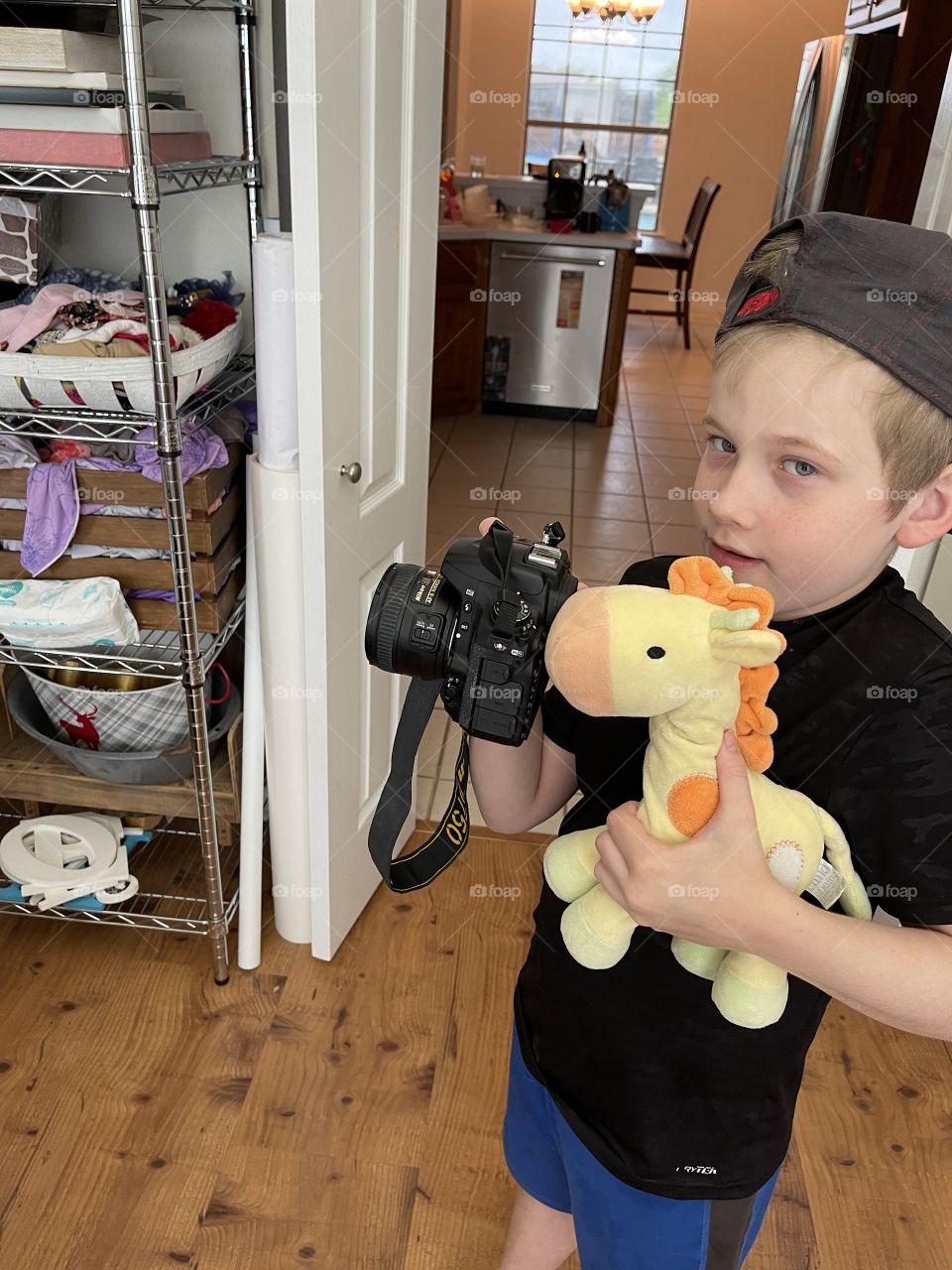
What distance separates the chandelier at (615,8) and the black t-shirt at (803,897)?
6.89 m

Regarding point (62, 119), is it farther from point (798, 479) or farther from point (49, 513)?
point (798, 479)

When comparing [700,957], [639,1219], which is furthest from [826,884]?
[639,1219]

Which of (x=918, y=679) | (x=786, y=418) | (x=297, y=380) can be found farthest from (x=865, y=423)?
(x=297, y=380)

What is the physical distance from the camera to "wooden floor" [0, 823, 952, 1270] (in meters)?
1.31

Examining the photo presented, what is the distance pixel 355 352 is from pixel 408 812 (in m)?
0.79

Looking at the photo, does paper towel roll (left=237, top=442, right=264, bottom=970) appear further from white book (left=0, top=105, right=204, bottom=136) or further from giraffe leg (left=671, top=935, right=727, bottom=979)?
giraffe leg (left=671, top=935, right=727, bottom=979)

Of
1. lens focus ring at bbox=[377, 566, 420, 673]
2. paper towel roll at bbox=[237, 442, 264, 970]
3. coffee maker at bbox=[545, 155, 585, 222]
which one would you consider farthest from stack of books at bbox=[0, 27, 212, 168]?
coffee maker at bbox=[545, 155, 585, 222]

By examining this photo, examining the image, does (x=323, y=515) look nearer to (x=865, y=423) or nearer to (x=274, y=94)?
(x=274, y=94)

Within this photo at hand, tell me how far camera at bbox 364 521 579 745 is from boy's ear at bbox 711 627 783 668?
125 millimetres

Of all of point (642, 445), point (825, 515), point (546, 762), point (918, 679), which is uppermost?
point (825, 515)

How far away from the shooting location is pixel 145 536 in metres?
1.46

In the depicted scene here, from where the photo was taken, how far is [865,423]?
0.63 metres

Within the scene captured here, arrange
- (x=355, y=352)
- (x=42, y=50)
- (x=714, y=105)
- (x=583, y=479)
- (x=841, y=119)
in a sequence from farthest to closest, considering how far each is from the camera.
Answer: (x=714, y=105), (x=583, y=479), (x=841, y=119), (x=355, y=352), (x=42, y=50)

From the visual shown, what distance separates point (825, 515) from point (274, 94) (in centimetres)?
123
